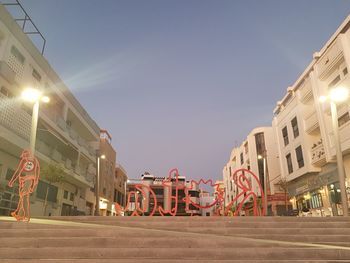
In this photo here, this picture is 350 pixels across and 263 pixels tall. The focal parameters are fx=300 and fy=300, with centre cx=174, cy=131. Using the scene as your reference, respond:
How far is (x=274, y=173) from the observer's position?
48.2 metres

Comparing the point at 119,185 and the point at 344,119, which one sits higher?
A: the point at 344,119

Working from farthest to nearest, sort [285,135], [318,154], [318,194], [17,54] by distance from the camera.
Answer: [285,135] < [318,194] < [318,154] < [17,54]

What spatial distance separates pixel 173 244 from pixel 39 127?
23.5 meters

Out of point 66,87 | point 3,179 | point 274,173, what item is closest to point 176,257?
point 3,179

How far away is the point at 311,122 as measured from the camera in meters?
32.5

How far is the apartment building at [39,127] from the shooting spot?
2194 centimetres

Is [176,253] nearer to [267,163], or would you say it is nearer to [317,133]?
[317,133]

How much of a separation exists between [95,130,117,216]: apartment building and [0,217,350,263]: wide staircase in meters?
39.4

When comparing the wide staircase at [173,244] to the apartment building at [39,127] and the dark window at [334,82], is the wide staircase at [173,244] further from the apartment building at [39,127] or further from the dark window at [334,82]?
the dark window at [334,82]

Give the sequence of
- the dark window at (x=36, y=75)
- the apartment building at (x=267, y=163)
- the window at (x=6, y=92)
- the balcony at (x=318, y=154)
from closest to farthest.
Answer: the window at (x=6, y=92), the dark window at (x=36, y=75), the balcony at (x=318, y=154), the apartment building at (x=267, y=163)

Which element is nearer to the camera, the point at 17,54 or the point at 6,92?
the point at 6,92

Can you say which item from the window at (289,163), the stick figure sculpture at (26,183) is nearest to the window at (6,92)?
the stick figure sculpture at (26,183)

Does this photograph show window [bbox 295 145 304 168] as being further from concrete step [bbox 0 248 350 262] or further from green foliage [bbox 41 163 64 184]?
concrete step [bbox 0 248 350 262]

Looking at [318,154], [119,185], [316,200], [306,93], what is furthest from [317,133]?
[119,185]
